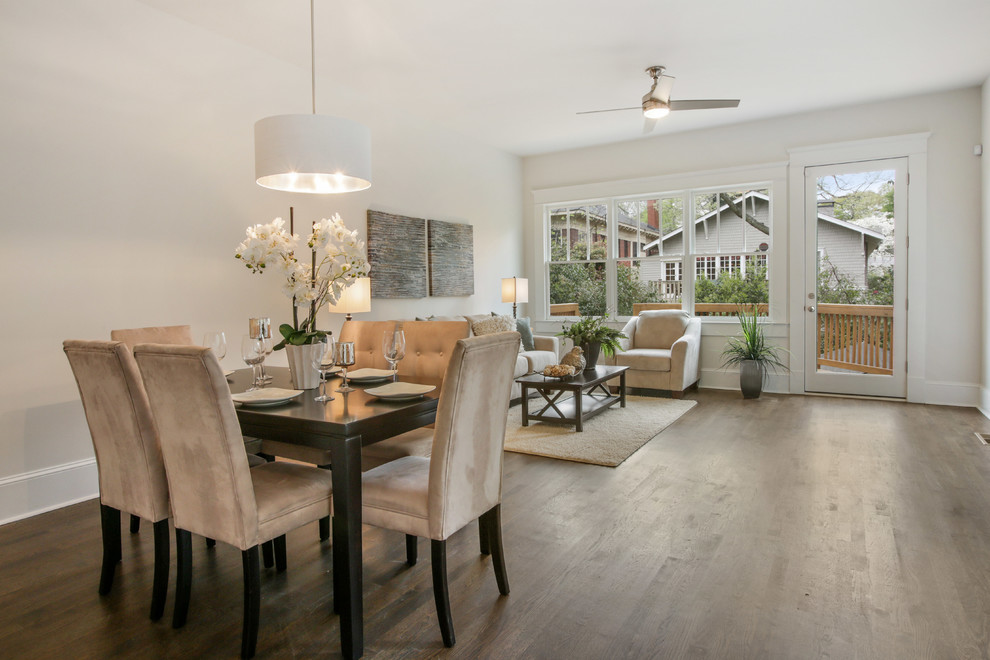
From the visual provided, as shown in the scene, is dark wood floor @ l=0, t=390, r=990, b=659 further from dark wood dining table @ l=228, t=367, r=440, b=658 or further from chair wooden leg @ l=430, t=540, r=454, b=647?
dark wood dining table @ l=228, t=367, r=440, b=658

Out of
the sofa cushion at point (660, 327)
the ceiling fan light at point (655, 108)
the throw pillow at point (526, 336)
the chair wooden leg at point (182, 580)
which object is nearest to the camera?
the chair wooden leg at point (182, 580)

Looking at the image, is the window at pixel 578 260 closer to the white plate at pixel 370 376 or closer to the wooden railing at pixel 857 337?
the wooden railing at pixel 857 337

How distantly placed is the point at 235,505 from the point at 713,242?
232 inches

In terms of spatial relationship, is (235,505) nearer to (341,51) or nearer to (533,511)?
(533,511)

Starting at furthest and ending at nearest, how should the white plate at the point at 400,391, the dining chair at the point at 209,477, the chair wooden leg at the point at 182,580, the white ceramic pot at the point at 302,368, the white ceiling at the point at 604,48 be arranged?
the white ceiling at the point at 604,48 < the white ceramic pot at the point at 302,368 < the white plate at the point at 400,391 < the chair wooden leg at the point at 182,580 < the dining chair at the point at 209,477

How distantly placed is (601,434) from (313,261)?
9.22ft

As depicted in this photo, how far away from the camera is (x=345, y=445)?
1.73 m

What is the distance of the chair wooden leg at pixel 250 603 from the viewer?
1.72m

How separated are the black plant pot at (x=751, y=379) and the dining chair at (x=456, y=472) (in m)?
4.40

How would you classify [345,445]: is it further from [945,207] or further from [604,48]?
[945,207]

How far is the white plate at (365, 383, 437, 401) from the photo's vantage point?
203 centimetres

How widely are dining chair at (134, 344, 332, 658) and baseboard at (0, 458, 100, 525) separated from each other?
1.71 metres

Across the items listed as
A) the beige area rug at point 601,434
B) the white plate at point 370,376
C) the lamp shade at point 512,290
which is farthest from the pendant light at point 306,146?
the lamp shade at point 512,290

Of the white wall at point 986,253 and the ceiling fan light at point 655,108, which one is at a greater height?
the ceiling fan light at point 655,108
